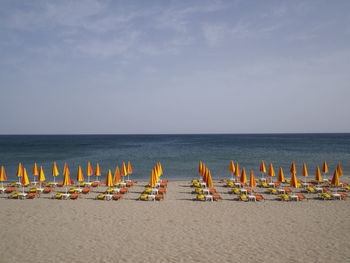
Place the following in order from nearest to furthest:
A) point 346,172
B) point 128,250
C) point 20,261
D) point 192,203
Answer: point 20,261, point 128,250, point 192,203, point 346,172

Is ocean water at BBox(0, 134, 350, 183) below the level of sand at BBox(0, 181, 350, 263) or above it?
below

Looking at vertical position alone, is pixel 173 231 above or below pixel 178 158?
above

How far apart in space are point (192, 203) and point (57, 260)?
30.8ft

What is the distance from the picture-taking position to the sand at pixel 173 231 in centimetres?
871

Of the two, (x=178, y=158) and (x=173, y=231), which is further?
(x=178, y=158)

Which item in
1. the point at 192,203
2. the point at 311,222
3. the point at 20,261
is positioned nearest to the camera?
the point at 20,261

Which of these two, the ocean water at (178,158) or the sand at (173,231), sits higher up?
the sand at (173,231)

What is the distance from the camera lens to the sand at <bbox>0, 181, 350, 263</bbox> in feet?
28.6

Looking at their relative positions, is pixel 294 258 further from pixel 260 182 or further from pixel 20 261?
pixel 260 182

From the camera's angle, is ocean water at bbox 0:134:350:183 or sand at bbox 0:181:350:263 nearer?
sand at bbox 0:181:350:263

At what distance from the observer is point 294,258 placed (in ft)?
27.8

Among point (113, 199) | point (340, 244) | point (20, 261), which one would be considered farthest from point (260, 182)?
point (20, 261)

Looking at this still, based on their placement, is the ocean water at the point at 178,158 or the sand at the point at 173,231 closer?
the sand at the point at 173,231

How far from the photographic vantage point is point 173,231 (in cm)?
1098
